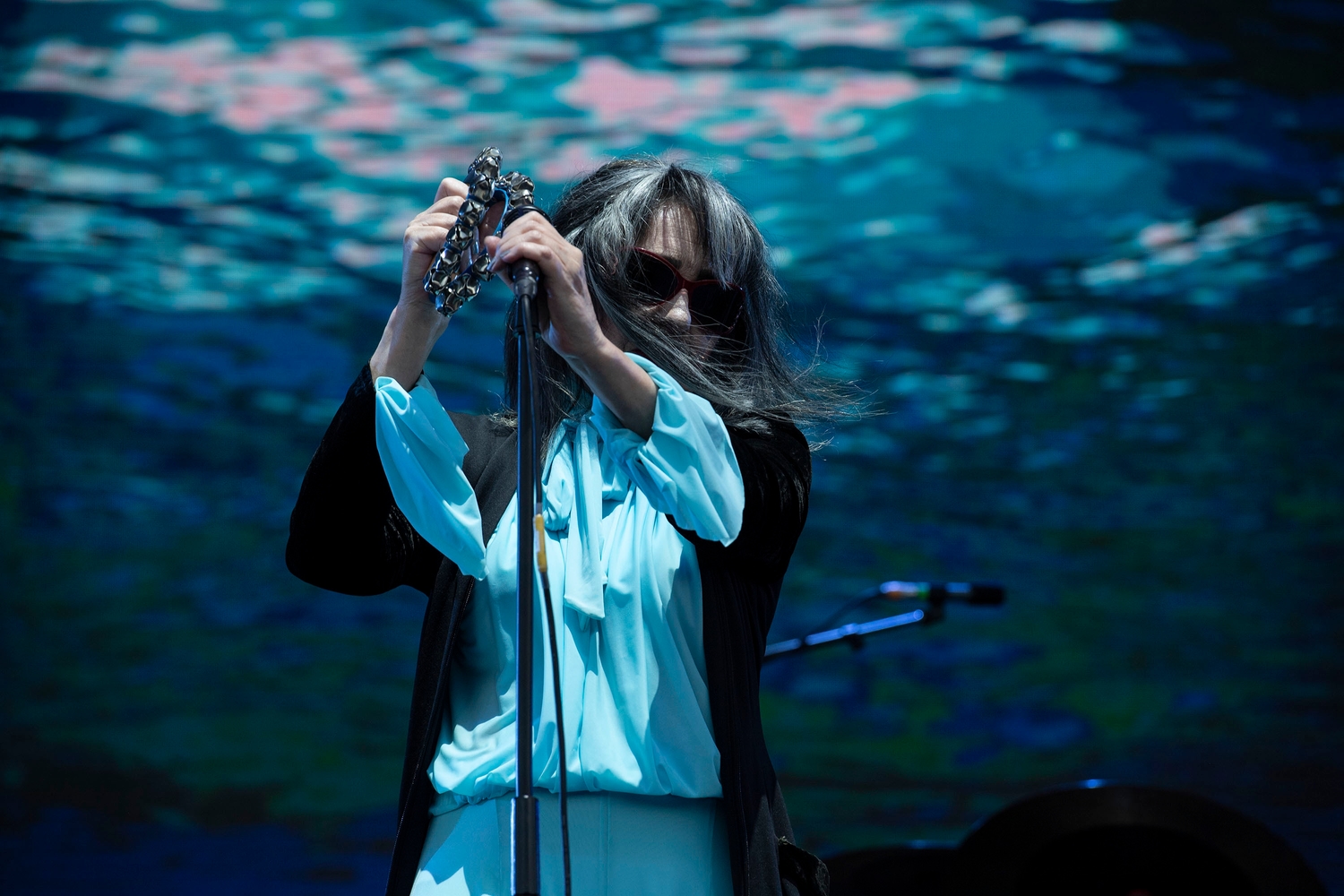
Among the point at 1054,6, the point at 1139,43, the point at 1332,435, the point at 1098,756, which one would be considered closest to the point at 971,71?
the point at 1054,6

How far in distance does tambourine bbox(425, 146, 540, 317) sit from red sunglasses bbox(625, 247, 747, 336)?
0.98 ft

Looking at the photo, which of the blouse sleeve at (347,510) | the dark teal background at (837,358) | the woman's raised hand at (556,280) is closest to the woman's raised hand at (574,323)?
the woman's raised hand at (556,280)

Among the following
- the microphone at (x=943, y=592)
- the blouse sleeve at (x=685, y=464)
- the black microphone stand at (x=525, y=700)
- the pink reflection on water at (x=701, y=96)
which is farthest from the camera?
the pink reflection on water at (x=701, y=96)

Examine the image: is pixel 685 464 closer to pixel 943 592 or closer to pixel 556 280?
pixel 556 280

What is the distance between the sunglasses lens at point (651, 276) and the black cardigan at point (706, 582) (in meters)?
0.20

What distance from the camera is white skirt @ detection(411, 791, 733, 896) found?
36.0 inches

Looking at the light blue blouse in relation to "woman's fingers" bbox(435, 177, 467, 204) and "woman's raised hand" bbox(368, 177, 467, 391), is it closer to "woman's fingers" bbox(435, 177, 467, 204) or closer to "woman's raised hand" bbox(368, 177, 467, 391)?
"woman's raised hand" bbox(368, 177, 467, 391)

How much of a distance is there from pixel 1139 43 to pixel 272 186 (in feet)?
9.39

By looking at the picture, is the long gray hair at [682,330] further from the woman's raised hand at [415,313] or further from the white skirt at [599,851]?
the white skirt at [599,851]

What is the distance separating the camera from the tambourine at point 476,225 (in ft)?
2.88

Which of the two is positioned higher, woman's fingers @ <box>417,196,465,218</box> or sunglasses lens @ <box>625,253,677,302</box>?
woman's fingers @ <box>417,196,465,218</box>

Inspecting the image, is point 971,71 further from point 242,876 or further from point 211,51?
point 242,876

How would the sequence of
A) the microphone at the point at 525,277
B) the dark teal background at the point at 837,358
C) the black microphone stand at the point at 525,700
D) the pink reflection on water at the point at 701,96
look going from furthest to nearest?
the pink reflection on water at the point at 701,96, the dark teal background at the point at 837,358, the microphone at the point at 525,277, the black microphone stand at the point at 525,700

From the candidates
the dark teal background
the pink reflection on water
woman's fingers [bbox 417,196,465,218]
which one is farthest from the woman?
the pink reflection on water
